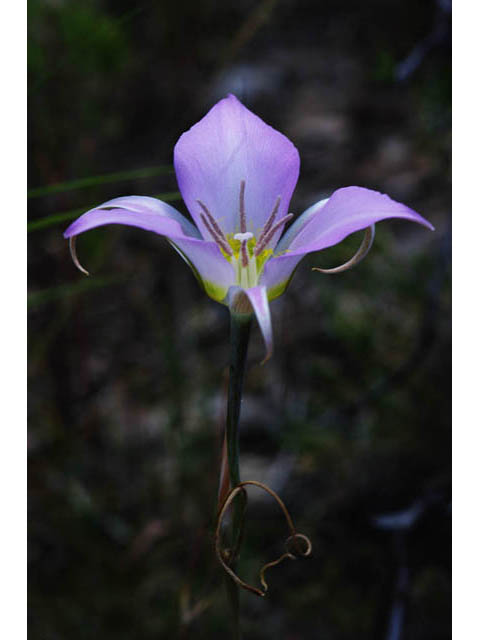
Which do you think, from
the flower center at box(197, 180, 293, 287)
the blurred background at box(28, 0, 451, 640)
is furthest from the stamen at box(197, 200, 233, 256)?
the blurred background at box(28, 0, 451, 640)

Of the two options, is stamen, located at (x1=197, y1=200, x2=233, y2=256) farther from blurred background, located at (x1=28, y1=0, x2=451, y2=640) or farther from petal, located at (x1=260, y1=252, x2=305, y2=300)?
blurred background, located at (x1=28, y1=0, x2=451, y2=640)

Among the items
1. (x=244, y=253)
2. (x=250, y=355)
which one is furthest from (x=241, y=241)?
(x=250, y=355)

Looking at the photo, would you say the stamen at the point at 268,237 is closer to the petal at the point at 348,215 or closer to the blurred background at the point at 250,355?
the petal at the point at 348,215

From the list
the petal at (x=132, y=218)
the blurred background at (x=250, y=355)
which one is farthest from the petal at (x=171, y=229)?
the blurred background at (x=250, y=355)

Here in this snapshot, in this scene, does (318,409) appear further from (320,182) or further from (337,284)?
(320,182)
